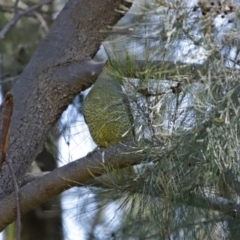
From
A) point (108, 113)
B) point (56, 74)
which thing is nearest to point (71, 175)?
point (108, 113)

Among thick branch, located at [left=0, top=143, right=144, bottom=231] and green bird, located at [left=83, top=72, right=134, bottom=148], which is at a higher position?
green bird, located at [left=83, top=72, right=134, bottom=148]

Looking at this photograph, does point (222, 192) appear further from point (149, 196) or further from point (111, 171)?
point (111, 171)

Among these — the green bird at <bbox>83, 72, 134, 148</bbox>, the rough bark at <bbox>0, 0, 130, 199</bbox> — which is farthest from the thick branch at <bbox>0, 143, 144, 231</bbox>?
the rough bark at <bbox>0, 0, 130, 199</bbox>

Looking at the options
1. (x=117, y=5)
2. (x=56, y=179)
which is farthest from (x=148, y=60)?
(x=117, y=5)

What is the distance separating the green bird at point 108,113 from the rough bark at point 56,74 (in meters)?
0.16

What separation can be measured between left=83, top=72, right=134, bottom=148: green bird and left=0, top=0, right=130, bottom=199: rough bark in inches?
6.1

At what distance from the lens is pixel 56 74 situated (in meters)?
2.31

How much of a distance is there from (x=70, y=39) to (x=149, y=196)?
803 mm

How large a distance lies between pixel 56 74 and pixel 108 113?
54 cm

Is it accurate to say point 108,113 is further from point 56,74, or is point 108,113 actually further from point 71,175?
point 56,74

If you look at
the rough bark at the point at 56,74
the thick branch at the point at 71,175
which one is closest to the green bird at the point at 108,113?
the thick branch at the point at 71,175

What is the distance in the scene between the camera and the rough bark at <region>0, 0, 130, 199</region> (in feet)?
7.36

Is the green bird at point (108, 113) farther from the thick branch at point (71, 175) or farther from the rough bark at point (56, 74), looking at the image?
the rough bark at point (56, 74)

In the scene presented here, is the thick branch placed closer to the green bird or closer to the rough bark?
the green bird
